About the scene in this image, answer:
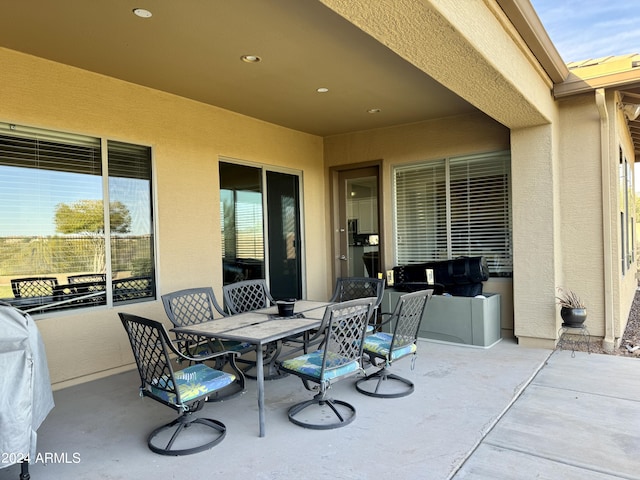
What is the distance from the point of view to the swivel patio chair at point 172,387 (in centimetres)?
239

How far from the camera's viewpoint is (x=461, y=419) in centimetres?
286

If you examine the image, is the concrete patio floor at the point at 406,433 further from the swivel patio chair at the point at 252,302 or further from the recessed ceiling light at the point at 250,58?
the recessed ceiling light at the point at 250,58

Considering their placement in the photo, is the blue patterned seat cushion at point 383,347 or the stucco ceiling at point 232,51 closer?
the stucco ceiling at point 232,51

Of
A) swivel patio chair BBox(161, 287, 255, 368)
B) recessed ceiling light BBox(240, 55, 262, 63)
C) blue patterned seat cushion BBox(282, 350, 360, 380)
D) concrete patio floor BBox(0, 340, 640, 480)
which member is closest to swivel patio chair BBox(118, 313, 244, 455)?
concrete patio floor BBox(0, 340, 640, 480)

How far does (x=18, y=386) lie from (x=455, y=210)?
4.80 meters

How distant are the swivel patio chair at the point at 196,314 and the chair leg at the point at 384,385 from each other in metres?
0.96

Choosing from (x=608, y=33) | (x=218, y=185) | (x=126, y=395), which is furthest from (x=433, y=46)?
(x=608, y=33)

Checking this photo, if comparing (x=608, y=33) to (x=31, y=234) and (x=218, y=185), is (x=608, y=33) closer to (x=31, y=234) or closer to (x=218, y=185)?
(x=218, y=185)

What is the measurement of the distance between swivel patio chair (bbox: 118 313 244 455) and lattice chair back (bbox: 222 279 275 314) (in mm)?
1185

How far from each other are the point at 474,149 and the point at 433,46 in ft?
9.83

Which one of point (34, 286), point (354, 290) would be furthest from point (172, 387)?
point (354, 290)

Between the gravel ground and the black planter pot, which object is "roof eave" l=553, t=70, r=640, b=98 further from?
the gravel ground

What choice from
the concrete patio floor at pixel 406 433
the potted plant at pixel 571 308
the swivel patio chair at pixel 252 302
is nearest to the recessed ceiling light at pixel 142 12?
the swivel patio chair at pixel 252 302

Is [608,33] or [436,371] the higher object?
[608,33]
